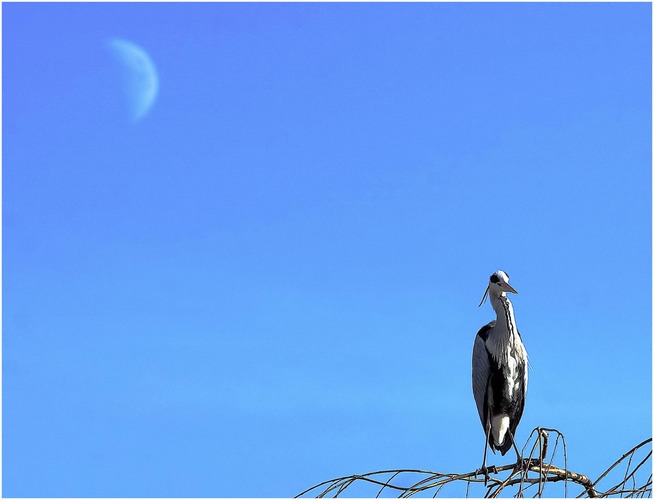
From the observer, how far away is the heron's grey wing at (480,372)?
667cm

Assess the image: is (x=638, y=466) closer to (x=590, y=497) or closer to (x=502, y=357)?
(x=590, y=497)

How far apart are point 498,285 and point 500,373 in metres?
0.65

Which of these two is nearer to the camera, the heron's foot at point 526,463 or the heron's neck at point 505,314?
the heron's foot at point 526,463

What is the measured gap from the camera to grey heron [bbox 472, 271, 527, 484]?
21.4 feet

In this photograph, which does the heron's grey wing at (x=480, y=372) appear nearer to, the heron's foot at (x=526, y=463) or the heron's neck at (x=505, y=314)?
the heron's neck at (x=505, y=314)

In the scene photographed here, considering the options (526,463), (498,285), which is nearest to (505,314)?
(498,285)

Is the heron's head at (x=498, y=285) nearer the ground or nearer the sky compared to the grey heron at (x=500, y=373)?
nearer the sky

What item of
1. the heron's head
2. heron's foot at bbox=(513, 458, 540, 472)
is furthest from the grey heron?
heron's foot at bbox=(513, 458, 540, 472)

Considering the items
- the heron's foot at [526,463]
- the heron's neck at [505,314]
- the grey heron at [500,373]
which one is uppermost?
the heron's neck at [505,314]

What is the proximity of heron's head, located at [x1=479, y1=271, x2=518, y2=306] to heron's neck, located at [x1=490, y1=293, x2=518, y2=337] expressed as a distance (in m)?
0.04

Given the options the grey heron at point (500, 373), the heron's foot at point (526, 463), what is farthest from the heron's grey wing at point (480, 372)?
the heron's foot at point (526, 463)

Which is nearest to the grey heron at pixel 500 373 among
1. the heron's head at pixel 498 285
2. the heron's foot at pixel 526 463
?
the heron's head at pixel 498 285

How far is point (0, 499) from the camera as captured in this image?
4.11 metres

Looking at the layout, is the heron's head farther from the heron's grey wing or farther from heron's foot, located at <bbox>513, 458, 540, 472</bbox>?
heron's foot, located at <bbox>513, 458, 540, 472</bbox>
